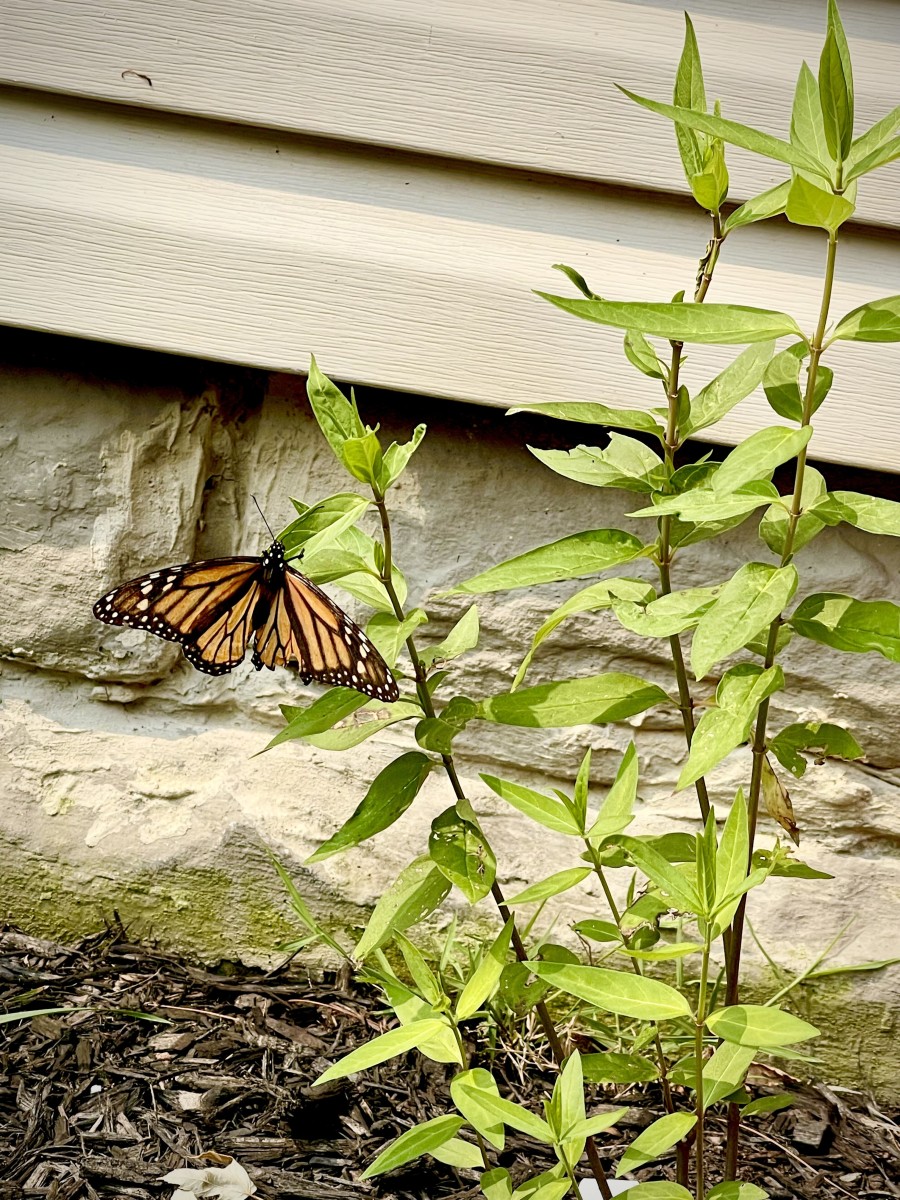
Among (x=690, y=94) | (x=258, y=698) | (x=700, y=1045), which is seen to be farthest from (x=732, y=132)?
(x=258, y=698)

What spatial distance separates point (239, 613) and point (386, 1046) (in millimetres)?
667

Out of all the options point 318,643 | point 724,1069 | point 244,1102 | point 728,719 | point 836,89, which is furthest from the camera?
point 244,1102

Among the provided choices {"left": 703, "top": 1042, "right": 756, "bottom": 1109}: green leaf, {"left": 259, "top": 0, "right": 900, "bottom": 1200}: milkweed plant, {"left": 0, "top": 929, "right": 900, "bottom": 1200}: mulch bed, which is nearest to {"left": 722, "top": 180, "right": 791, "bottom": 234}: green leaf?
{"left": 259, "top": 0, "right": 900, "bottom": 1200}: milkweed plant

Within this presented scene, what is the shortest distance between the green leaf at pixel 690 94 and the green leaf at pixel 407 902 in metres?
0.79

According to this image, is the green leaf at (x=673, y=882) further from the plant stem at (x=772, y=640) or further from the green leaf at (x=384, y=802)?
the green leaf at (x=384, y=802)

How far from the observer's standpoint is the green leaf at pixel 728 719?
3.13ft

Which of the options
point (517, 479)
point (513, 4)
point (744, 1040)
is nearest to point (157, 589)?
point (517, 479)

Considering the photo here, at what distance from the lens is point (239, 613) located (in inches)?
60.2

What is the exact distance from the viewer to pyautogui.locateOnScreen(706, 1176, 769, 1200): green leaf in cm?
111

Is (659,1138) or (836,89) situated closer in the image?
(836,89)

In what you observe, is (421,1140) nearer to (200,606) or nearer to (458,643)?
(458,643)

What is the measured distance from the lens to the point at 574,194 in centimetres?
180

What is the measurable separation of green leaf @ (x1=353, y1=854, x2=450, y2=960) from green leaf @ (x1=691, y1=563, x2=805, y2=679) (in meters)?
0.44

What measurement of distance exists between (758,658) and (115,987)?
4.35 feet
